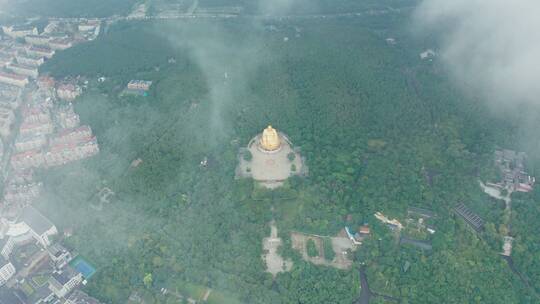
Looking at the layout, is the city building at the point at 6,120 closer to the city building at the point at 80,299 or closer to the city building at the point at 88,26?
the city building at the point at 88,26

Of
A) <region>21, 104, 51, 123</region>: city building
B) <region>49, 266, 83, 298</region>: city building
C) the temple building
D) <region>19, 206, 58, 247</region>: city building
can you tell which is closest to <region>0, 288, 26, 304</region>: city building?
<region>49, 266, 83, 298</region>: city building

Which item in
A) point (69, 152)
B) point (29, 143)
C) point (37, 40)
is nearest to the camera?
point (69, 152)

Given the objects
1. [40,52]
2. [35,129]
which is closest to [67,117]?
[35,129]

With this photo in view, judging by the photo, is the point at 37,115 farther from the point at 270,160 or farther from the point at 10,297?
the point at 270,160

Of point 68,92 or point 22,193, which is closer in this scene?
point 22,193

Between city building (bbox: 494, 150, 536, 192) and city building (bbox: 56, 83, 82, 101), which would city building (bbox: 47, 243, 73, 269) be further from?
city building (bbox: 494, 150, 536, 192)
